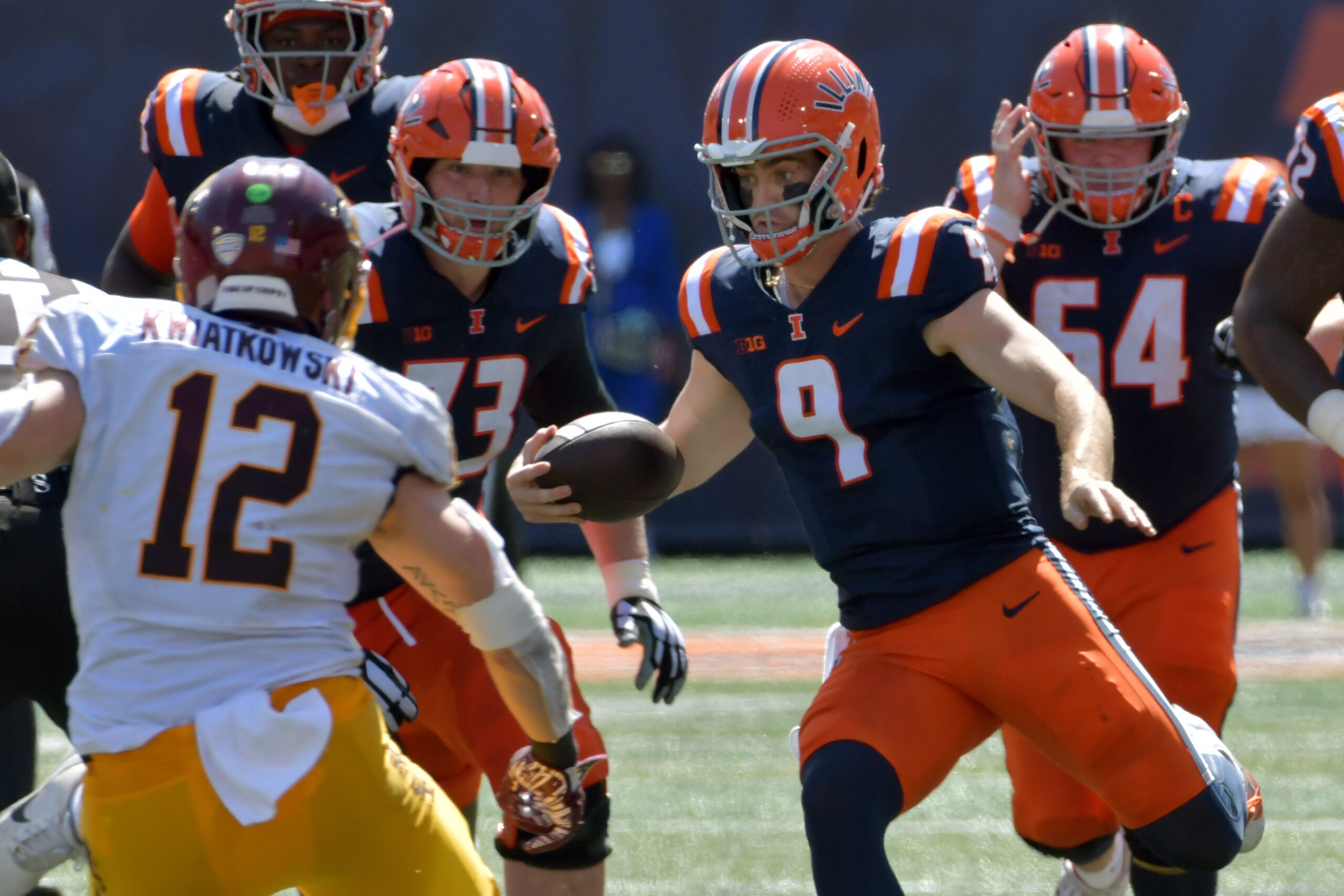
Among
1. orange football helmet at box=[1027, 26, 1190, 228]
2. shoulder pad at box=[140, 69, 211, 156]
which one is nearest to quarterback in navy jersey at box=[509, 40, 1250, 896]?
orange football helmet at box=[1027, 26, 1190, 228]

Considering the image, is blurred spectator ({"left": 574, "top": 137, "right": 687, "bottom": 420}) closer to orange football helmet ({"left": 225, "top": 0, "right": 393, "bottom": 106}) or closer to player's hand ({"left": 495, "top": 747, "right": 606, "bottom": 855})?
orange football helmet ({"left": 225, "top": 0, "right": 393, "bottom": 106})

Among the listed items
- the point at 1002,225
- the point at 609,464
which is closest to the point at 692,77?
the point at 1002,225

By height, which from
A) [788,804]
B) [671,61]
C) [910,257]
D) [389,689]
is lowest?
[788,804]

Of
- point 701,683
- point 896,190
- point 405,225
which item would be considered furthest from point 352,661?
point 896,190

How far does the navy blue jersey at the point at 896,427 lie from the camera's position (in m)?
3.05

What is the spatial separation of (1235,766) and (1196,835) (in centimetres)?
21

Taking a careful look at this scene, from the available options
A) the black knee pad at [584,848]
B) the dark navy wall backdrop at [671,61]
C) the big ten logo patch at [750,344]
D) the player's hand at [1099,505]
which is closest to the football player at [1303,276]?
the player's hand at [1099,505]

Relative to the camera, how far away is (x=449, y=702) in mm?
3389

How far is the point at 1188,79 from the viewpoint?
9.77m

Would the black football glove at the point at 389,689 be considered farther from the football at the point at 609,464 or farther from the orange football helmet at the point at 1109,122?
the orange football helmet at the point at 1109,122

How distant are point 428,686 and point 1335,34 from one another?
7916mm

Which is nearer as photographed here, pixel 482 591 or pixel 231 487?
pixel 231 487

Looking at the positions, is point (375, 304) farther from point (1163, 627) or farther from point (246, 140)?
point (1163, 627)

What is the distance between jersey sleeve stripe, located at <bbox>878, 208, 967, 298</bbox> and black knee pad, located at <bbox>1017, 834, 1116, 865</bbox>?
1319 mm
